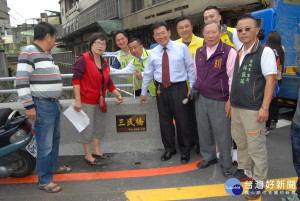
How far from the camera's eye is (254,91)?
2.55m

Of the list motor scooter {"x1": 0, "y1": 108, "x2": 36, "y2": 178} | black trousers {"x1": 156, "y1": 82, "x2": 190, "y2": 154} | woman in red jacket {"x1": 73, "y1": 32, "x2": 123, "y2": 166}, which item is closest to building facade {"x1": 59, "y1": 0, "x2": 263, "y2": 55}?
woman in red jacket {"x1": 73, "y1": 32, "x2": 123, "y2": 166}

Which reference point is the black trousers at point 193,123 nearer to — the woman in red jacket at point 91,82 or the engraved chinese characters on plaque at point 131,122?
the engraved chinese characters on plaque at point 131,122

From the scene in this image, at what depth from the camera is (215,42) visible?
9.64ft

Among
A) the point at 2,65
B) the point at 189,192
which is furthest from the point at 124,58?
the point at 2,65

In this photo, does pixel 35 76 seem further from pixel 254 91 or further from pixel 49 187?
pixel 254 91

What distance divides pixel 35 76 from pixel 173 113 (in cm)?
189

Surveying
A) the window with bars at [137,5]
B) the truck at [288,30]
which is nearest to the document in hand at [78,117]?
the truck at [288,30]

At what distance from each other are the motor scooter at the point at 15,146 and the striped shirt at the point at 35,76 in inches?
25.0

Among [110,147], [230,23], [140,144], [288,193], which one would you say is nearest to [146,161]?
[140,144]

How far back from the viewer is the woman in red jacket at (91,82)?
10.5 feet

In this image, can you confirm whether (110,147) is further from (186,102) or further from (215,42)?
(215,42)

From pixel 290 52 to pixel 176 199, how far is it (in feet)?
15.8

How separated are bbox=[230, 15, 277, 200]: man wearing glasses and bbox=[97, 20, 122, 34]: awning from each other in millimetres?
12033

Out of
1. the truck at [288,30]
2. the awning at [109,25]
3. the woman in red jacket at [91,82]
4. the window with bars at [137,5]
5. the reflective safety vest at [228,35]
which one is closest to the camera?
the woman in red jacket at [91,82]
